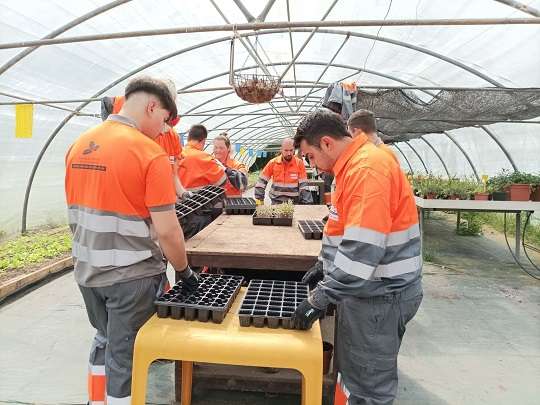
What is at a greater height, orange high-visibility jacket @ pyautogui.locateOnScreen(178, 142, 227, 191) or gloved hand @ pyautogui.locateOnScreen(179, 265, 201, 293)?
orange high-visibility jacket @ pyautogui.locateOnScreen(178, 142, 227, 191)

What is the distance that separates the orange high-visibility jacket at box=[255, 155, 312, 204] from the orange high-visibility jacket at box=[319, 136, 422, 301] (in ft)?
14.4

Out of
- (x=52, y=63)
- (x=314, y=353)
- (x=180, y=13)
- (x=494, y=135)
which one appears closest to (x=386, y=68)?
(x=494, y=135)

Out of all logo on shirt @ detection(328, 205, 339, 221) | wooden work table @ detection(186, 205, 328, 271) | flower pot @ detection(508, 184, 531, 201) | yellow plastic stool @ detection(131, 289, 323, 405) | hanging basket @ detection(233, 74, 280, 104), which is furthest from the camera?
flower pot @ detection(508, 184, 531, 201)

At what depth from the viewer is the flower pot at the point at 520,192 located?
20.3 ft

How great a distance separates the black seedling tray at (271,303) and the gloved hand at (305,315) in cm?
3

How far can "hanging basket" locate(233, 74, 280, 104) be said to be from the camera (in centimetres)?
424

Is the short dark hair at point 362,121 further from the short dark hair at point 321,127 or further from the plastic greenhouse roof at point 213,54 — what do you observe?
the plastic greenhouse roof at point 213,54

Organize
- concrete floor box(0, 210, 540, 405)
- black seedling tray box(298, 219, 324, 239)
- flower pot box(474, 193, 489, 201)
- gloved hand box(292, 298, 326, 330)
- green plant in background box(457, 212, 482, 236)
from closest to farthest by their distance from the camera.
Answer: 1. gloved hand box(292, 298, 326, 330)
2. concrete floor box(0, 210, 540, 405)
3. black seedling tray box(298, 219, 324, 239)
4. flower pot box(474, 193, 489, 201)
5. green plant in background box(457, 212, 482, 236)

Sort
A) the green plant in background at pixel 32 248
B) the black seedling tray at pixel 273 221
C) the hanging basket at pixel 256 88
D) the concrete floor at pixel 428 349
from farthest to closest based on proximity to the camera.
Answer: the green plant in background at pixel 32 248
the hanging basket at pixel 256 88
the black seedling tray at pixel 273 221
the concrete floor at pixel 428 349

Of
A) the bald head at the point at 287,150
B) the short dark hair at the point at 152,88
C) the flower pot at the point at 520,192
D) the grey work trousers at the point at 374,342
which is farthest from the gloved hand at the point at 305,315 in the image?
the flower pot at the point at 520,192

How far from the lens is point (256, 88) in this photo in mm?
4246

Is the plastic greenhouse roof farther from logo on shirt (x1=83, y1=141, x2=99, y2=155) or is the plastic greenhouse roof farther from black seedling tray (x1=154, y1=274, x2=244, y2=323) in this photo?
black seedling tray (x1=154, y1=274, x2=244, y2=323)

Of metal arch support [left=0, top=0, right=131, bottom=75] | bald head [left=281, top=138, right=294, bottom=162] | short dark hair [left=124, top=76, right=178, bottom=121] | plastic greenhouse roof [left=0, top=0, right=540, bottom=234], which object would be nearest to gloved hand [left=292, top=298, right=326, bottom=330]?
short dark hair [left=124, top=76, right=178, bottom=121]

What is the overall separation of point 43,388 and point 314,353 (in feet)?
6.81
